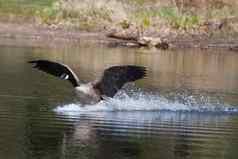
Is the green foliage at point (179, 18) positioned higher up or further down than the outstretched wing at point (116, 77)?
further down

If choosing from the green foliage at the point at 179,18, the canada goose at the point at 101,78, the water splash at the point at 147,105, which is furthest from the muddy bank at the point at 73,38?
the canada goose at the point at 101,78

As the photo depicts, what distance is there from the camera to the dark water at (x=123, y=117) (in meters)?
17.9

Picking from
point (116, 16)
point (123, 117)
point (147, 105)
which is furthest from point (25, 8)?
point (123, 117)

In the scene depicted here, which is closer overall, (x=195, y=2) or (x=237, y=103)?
(x=237, y=103)

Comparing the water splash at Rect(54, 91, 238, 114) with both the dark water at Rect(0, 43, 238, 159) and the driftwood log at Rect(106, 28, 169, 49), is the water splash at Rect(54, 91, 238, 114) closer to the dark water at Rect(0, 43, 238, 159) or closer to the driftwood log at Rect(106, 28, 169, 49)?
the dark water at Rect(0, 43, 238, 159)

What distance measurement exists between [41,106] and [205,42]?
3244 cm

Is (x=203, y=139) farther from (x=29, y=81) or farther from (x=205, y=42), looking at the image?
(x=205, y=42)

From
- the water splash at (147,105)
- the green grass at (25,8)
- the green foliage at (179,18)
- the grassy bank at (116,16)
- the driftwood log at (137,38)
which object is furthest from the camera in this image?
the green foliage at (179,18)

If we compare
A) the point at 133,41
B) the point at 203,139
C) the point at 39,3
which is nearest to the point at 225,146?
the point at 203,139

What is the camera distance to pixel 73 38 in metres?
52.3

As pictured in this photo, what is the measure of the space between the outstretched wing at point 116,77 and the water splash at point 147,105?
270mm

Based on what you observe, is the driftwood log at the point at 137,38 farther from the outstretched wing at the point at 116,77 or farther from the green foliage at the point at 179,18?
the outstretched wing at the point at 116,77

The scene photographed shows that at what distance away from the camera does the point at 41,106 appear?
77.3 ft

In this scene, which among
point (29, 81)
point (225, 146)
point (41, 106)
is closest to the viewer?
point (225, 146)
